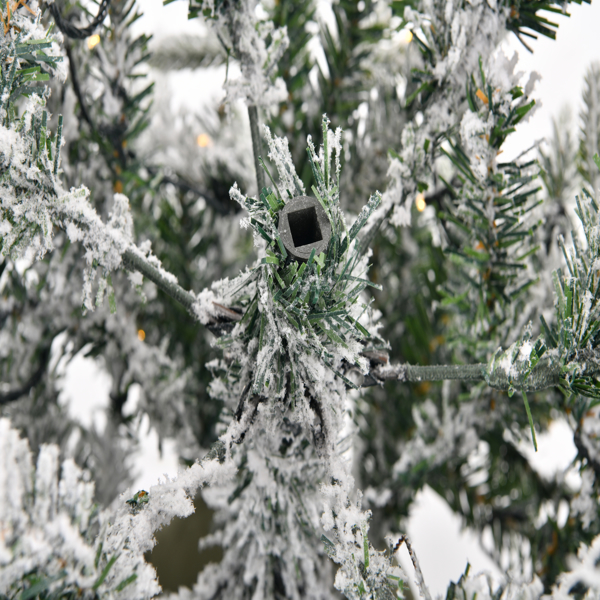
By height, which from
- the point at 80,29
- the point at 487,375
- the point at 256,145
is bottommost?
the point at 487,375

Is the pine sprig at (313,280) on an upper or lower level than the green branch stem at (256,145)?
lower

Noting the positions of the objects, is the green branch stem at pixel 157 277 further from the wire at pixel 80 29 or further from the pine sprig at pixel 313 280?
the wire at pixel 80 29

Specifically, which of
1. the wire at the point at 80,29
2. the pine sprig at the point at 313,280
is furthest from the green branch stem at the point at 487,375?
the wire at the point at 80,29

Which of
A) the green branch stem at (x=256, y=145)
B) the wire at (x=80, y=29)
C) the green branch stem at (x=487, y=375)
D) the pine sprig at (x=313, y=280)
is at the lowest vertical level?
the green branch stem at (x=487, y=375)

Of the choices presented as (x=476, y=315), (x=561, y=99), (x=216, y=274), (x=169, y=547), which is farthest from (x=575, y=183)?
(x=169, y=547)

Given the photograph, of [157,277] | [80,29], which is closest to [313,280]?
[157,277]

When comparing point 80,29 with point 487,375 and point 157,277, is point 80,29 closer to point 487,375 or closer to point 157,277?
point 157,277

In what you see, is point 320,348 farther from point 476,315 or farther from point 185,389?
point 185,389

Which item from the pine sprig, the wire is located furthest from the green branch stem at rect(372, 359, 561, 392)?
the wire

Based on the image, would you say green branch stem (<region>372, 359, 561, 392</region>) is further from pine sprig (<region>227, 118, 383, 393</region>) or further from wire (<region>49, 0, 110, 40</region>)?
wire (<region>49, 0, 110, 40</region>)

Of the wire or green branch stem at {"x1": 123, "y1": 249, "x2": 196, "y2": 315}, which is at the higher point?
the wire

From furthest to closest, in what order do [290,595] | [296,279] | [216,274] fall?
[216,274] < [290,595] < [296,279]

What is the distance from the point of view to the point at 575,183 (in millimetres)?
529

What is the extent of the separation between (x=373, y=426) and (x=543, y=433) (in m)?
0.28
